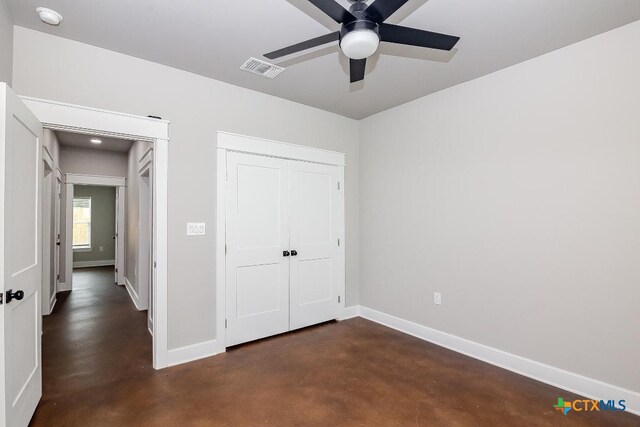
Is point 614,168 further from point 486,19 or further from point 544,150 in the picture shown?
point 486,19

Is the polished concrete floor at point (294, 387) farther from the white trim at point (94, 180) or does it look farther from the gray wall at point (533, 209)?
the white trim at point (94, 180)

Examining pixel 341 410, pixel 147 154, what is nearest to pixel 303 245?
pixel 341 410

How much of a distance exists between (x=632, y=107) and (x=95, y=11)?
3860mm

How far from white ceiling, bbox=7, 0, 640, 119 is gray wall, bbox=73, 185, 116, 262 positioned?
8129 mm

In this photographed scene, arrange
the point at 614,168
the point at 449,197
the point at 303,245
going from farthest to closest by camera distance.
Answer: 1. the point at 303,245
2. the point at 449,197
3. the point at 614,168

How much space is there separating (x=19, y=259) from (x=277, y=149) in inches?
95.6

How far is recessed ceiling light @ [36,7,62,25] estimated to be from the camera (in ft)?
6.96

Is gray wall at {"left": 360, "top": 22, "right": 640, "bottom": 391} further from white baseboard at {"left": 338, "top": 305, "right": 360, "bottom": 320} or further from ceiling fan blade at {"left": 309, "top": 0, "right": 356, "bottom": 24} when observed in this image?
ceiling fan blade at {"left": 309, "top": 0, "right": 356, "bottom": 24}

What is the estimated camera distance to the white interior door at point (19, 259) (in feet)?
5.54

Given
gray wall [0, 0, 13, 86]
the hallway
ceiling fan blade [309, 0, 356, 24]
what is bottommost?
the hallway

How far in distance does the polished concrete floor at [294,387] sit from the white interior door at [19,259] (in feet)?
1.29

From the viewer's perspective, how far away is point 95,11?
7.04 ft

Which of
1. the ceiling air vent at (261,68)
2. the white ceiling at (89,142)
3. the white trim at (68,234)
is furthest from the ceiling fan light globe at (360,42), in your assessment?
the white trim at (68,234)

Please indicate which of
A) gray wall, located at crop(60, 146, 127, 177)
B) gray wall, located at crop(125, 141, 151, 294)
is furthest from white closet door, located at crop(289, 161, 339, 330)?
gray wall, located at crop(60, 146, 127, 177)
